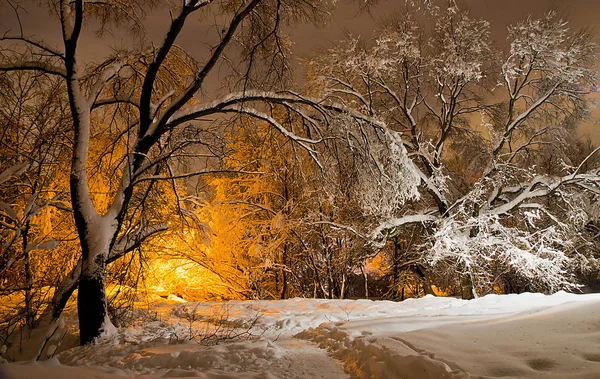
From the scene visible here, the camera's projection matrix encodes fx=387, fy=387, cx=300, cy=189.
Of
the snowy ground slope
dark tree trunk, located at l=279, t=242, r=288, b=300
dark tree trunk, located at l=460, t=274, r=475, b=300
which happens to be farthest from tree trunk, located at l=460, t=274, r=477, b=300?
dark tree trunk, located at l=279, t=242, r=288, b=300

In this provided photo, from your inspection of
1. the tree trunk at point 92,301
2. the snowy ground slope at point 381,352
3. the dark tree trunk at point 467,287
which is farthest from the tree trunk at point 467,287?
the tree trunk at point 92,301

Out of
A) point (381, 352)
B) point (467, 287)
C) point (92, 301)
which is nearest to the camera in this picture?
point (381, 352)

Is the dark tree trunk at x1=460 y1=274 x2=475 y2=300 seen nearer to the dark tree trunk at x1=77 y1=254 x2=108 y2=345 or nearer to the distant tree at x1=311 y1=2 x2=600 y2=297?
the distant tree at x1=311 y1=2 x2=600 y2=297

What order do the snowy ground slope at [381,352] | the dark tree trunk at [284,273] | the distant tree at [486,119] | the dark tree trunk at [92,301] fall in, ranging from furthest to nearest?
the dark tree trunk at [284,273]
the distant tree at [486,119]
the dark tree trunk at [92,301]
the snowy ground slope at [381,352]

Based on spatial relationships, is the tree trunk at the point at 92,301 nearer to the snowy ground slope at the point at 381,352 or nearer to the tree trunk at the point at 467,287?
the snowy ground slope at the point at 381,352

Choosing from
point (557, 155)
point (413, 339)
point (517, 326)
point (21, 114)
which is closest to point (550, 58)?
point (557, 155)

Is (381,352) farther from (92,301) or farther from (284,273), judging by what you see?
(284,273)

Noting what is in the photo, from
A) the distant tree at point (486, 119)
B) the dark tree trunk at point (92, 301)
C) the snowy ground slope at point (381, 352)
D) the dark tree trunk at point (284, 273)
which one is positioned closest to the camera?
the snowy ground slope at point (381, 352)

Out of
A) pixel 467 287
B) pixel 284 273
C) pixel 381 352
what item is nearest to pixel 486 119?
pixel 467 287

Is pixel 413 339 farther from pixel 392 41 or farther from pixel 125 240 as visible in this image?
pixel 392 41

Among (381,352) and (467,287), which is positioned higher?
(467,287)

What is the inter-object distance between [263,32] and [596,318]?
5.70 metres

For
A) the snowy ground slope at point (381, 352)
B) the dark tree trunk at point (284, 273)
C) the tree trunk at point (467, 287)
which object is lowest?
the snowy ground slope at point (381, 352)

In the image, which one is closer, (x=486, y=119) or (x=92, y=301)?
(x=92, y=301)
